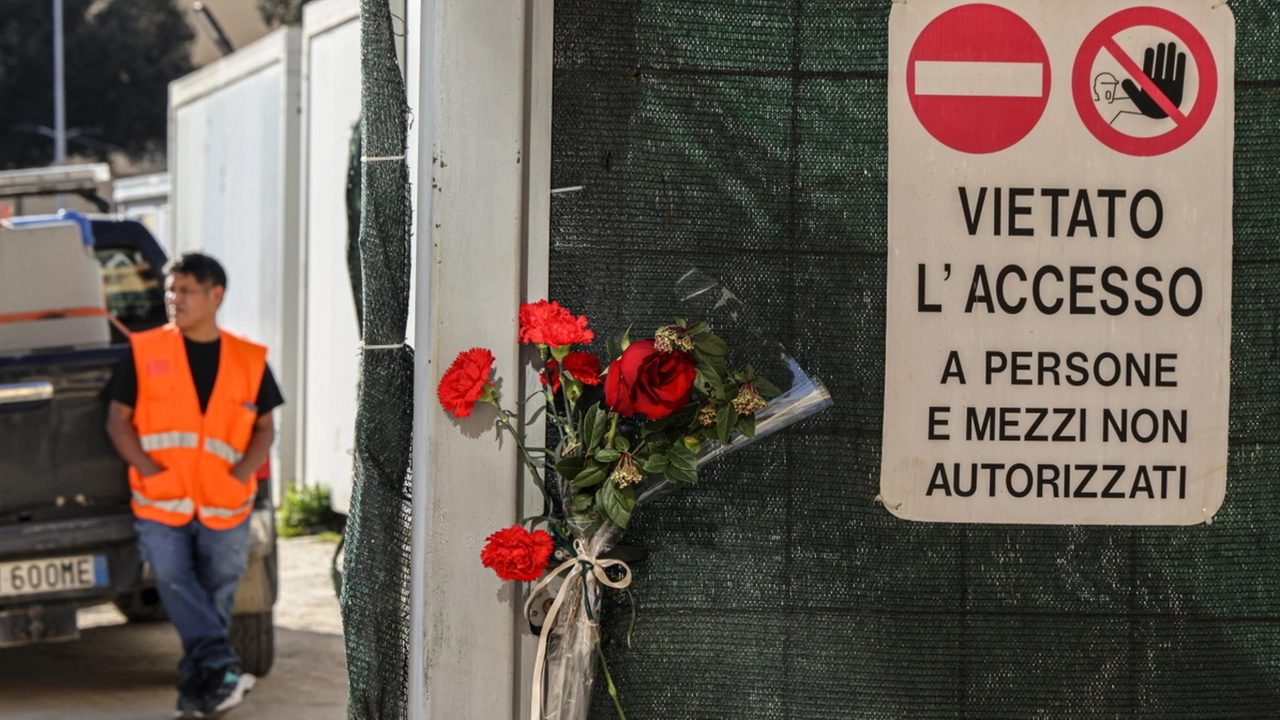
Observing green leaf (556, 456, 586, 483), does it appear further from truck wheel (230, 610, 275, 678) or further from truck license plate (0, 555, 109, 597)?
truck wheel (230, 610, 275, 678)

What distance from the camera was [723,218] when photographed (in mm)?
3213

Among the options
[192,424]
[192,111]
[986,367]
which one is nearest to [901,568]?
[986,367]

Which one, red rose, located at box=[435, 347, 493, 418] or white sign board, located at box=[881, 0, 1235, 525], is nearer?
red rose, located at box=[435, 347, 493, 418]

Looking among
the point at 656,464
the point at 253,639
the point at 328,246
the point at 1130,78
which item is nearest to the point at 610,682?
the point at 656,464

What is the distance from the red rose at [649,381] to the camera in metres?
2.93

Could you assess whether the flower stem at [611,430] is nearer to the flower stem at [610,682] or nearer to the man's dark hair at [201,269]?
the flower stem at [610,682]

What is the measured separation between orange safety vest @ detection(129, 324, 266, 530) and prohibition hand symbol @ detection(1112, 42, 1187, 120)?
396 centimetres

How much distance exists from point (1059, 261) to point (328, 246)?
27.5 ft

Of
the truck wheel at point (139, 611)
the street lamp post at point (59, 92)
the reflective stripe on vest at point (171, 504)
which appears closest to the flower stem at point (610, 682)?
the reflective stripe on vest at point (171, 504)

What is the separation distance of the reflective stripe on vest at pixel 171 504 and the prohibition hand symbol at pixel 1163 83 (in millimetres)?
Answer: 4131

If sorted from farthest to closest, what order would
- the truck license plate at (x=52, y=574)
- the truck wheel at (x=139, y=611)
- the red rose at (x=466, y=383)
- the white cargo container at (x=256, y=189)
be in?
the white cargo container at (x=256, y=189)
the truck wheel at (x=139, y=611)
the truck license plate at (x=52, y=574)
the red rose at (x=466, y=383)

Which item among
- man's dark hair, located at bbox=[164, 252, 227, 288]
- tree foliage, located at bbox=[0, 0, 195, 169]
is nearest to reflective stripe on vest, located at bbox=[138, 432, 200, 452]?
man's dark hair, located at bbox=[164, 252, 227, 288]

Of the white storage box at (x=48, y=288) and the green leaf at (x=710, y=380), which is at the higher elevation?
the white storage box at (x=48, y=288)

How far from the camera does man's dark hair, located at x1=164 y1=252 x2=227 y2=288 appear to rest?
20.1 ft
